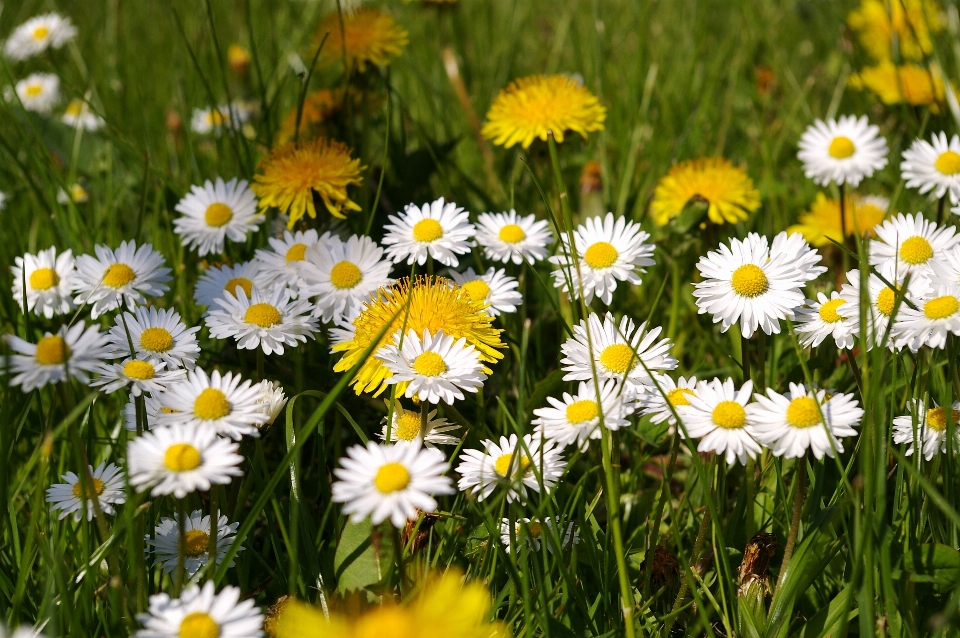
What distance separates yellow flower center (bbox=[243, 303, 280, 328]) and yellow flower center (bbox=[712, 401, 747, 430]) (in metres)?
0.80

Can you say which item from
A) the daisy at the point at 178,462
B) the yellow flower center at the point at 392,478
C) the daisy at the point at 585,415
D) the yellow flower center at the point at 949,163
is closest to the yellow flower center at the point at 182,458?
the daisy at the point at 178,462

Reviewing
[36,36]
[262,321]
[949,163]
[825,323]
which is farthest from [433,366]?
[36,36]

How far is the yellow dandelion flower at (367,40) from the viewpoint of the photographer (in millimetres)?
2375

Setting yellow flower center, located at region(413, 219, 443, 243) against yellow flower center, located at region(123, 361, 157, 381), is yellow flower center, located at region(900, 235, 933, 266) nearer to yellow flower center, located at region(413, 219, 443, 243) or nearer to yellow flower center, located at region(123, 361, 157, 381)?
yellow flower center, located at region(413, 219, 443, 243)

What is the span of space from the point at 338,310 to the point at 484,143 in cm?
136

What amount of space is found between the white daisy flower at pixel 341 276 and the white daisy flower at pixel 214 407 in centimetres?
37

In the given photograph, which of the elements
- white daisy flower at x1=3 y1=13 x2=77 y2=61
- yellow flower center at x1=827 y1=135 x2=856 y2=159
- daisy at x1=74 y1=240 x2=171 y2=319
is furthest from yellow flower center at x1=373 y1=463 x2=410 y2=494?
white daisy flower at x1=3 y1=13 x2=77 y2=61

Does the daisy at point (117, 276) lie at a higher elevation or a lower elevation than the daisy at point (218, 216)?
lower

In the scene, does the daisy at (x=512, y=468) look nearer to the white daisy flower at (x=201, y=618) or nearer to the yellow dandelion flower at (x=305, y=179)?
the white daisy flower at (x=201, y=618)

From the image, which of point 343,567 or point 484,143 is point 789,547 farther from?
point 484,143

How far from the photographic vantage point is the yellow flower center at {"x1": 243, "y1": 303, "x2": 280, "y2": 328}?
1.54 metres

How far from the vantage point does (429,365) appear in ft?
4.45

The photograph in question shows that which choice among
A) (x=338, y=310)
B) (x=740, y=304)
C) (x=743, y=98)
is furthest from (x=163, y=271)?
(x=743, y=98)

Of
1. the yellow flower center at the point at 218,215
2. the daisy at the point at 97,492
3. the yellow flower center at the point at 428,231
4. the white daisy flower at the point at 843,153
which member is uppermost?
the white daisy flower at the point at 843,153
